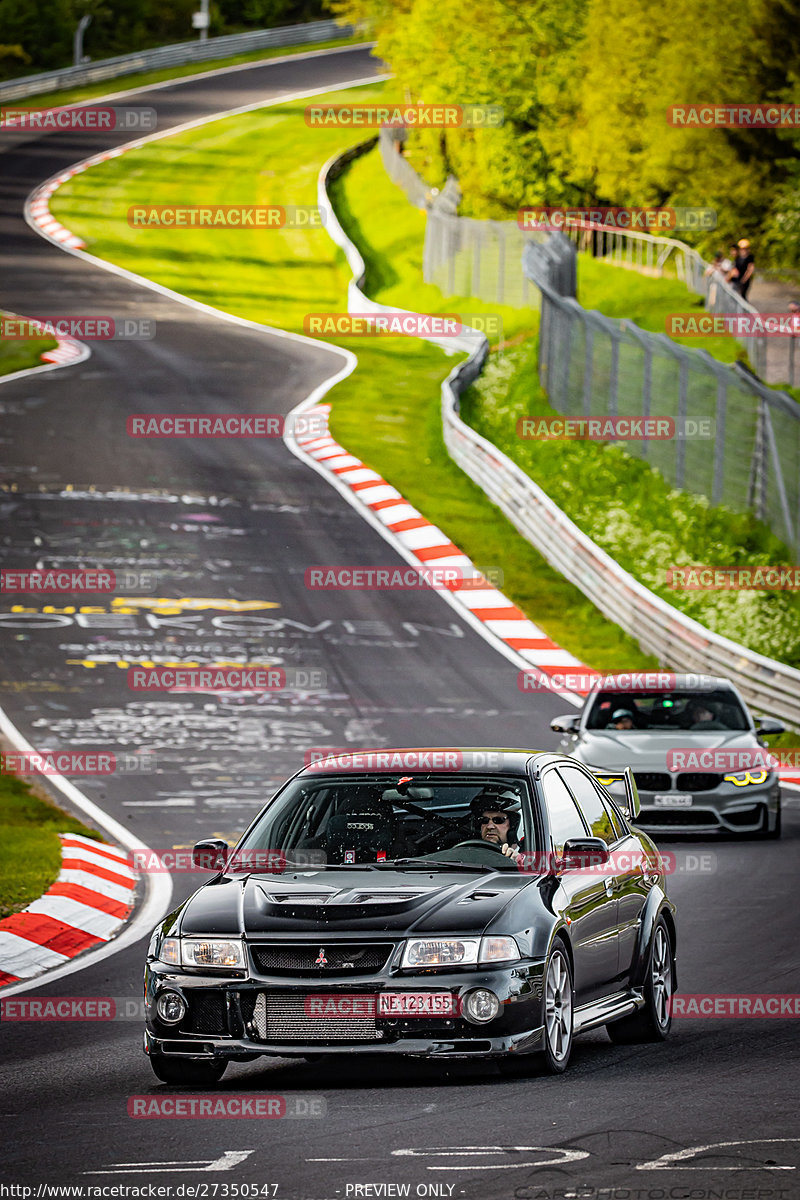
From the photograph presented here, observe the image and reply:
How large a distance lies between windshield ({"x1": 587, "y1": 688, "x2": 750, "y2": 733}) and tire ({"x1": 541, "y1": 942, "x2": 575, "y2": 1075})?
30.8 feet

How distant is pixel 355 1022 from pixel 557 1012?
3.39ft

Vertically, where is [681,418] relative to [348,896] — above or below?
below

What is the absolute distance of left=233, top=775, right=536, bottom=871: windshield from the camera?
9242 mm

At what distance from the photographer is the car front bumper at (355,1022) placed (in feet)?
26.7

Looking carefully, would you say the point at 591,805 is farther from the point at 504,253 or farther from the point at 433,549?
the point at 504,253

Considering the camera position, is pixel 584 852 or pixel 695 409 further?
pixel 695 409

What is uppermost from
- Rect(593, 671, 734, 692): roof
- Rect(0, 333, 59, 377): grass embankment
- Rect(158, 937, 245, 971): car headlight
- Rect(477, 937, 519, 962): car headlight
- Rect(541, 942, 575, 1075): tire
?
Rect(477, 937, 519, 962): car headlight

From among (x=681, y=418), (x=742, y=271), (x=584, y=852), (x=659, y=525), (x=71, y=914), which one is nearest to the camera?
(x=584, y=852)

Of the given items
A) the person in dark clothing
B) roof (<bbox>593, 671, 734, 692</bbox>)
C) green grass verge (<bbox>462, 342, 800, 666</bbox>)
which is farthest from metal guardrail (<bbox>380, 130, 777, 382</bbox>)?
roof (<bbox>593, 671, 734, 692</bbox>)

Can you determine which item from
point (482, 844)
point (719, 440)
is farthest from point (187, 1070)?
point (719, 440)

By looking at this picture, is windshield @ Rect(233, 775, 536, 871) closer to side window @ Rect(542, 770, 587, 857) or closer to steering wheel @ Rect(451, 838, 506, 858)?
steering wheel @ Rect(451, 838, 506, 858)

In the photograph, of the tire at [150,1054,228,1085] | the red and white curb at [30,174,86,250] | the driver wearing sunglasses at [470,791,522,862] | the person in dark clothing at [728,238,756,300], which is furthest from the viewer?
the red and white curb at [30,174,86,250]

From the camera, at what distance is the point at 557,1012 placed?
28.5 ft

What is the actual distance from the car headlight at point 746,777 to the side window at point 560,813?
7.60m
